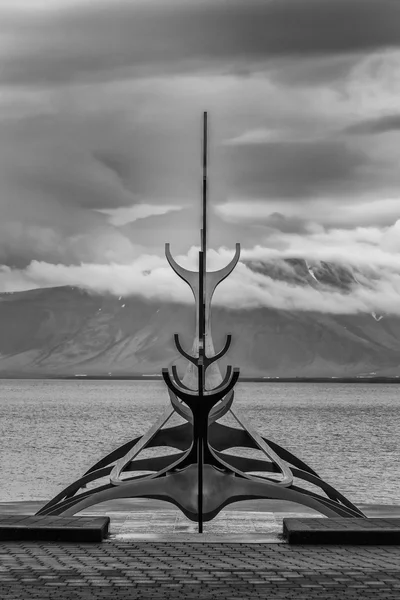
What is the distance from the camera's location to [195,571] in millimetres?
12719

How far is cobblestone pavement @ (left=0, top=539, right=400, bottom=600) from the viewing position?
36.9 ft

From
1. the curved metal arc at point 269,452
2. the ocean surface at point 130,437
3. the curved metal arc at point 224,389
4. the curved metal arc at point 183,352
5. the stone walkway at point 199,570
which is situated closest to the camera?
the stone walkway at point 199,570

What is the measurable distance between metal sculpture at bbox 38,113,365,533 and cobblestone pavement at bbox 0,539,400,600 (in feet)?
14.8

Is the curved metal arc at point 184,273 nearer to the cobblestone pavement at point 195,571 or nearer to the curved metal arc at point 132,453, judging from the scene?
the curved metal arc at point 132,453

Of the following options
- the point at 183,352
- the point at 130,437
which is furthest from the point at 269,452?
the point at 130,437

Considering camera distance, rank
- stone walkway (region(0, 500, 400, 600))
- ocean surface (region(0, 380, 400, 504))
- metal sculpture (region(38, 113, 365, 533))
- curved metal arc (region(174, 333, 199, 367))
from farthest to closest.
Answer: ocean surface (region(0, 380, 400, 504)), curved metal arc (region(174, 333, 199, 367)), metal sculpture (region(38, 113, 365, 533)), stone walkway (region(0, 500, 400, 600))

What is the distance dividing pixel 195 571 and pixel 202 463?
7377mm

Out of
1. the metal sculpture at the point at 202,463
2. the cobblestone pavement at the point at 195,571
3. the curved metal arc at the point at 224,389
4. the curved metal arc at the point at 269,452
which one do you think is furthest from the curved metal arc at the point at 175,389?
the cobblestone pavement at the point at 195,571

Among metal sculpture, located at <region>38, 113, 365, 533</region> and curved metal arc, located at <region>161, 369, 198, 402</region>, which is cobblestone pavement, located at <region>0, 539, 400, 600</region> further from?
metal sculpture, located at <region>38, 113, 365, 533</region>

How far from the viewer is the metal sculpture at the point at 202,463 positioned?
19844 mm

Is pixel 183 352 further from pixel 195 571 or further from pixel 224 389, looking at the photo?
pixel 195 571

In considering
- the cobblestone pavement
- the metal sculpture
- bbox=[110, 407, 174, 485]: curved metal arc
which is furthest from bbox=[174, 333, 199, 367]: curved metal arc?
the cobblestone pavement

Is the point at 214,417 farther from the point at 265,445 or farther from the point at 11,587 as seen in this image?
the point at 11,587

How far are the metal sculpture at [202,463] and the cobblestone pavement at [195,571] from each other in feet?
14.8
